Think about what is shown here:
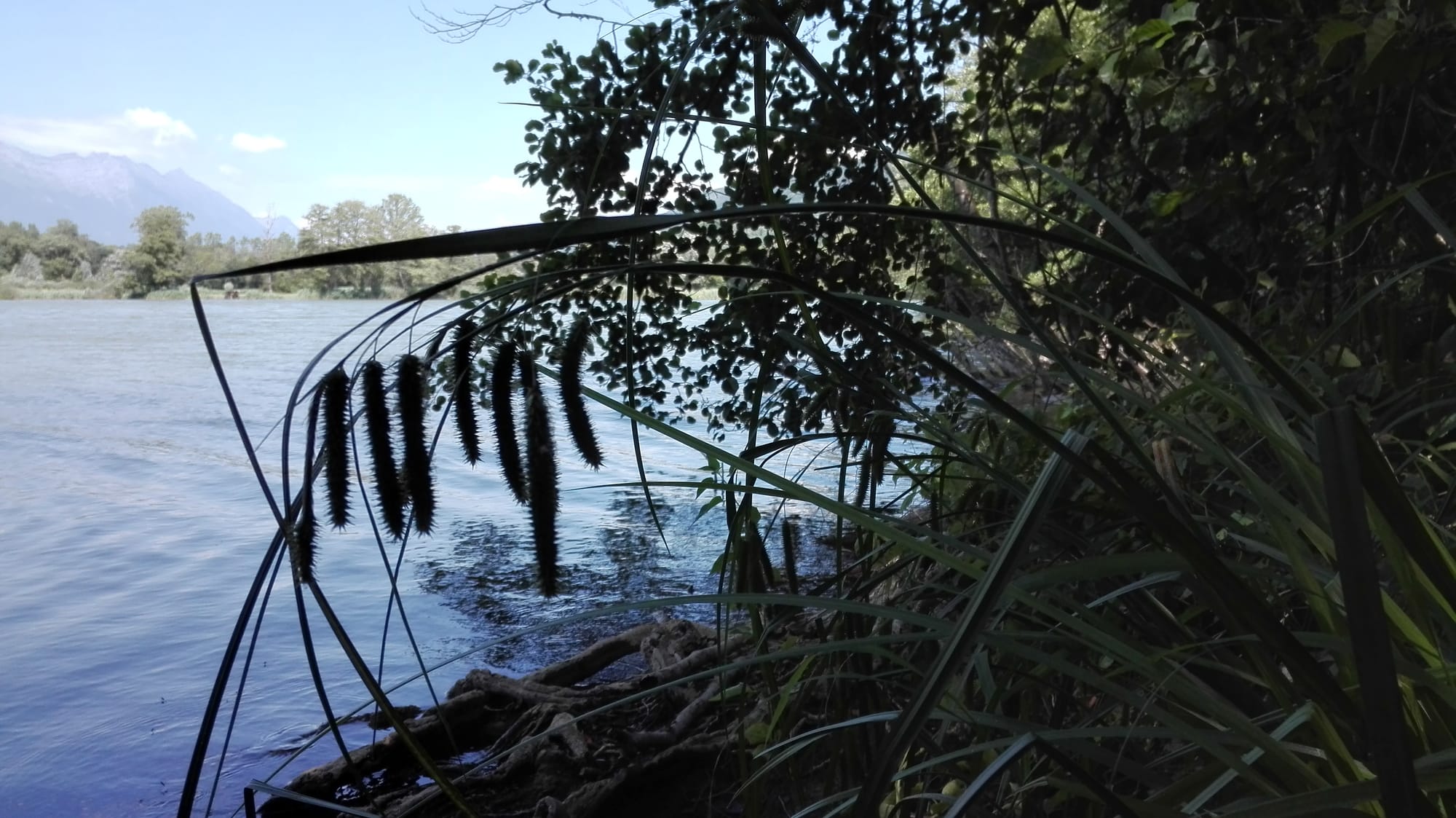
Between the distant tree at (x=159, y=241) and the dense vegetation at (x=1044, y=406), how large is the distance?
6705mm

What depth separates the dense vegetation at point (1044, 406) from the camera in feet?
1.10

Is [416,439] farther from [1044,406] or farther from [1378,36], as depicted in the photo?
[1044,406]

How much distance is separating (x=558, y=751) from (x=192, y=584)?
2.27 meters

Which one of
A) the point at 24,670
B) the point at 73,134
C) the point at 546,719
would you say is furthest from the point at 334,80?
the point at 546,719

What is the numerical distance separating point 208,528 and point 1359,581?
481 centimetres

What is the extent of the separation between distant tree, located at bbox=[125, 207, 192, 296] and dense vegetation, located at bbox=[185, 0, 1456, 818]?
6.71 m

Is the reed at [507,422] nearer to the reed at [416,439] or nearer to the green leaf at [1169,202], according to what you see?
the reed at [416,439]

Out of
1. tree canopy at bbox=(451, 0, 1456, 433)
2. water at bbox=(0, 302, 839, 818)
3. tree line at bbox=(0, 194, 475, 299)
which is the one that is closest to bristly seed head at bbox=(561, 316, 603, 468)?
tree canopy at bbox=(451, 0, 1456, 433)

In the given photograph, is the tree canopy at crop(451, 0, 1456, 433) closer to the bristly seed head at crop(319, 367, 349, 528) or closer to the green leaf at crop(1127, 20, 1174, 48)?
the green leaf at crop(1127, 20, 1174, 48)

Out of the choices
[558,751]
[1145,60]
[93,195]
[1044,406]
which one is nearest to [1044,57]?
[1145,60]

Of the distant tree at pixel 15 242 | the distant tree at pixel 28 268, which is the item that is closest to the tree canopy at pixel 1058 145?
the distant tree at pixel 15 242

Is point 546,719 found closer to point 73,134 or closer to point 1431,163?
point 1431,163

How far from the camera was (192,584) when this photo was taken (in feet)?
12.0

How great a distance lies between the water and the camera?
2.55 m
